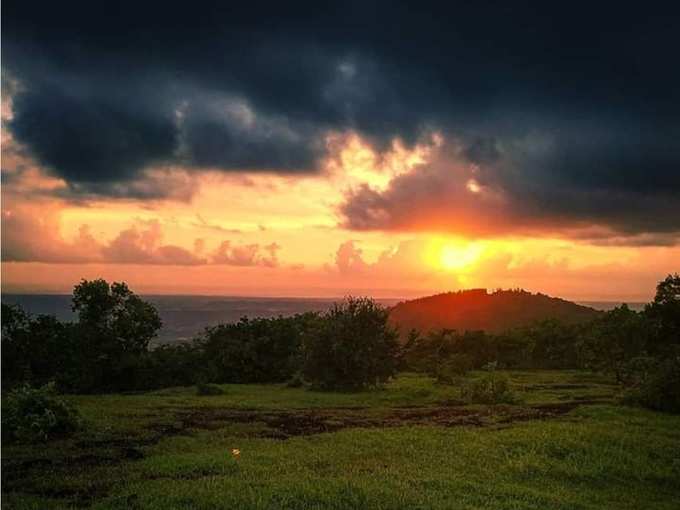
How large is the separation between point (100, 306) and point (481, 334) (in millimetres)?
52106

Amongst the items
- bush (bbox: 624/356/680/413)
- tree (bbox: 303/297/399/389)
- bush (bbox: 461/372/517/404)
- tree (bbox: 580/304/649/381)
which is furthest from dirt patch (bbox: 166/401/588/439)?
tree (bbox: 580/304/649/381)

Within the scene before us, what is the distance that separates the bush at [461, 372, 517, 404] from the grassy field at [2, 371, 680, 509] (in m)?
4.76

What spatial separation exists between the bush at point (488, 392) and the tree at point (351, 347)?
10.6 metres

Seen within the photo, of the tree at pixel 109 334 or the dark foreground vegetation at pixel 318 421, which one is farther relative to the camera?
the tree at pixel 109 334

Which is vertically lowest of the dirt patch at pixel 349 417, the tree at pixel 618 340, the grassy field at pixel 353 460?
the dirt patch at pixel 349 417

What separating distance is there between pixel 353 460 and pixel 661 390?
92.1 feet

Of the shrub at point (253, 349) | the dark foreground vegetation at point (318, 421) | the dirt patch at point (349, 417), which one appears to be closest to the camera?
the dark foreground vegetation at point (318, 421)

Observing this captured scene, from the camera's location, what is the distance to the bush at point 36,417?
2841 cm

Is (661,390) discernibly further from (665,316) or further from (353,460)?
(353,460)

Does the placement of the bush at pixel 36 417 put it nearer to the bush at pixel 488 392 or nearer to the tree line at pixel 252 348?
the bush at pixel 488 392

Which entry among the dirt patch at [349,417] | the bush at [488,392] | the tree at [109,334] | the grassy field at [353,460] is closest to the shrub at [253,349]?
the tree at [109,334]

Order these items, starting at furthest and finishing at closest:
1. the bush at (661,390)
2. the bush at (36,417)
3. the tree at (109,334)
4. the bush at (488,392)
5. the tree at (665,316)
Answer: the tree at (109,334)
the tree at (665,316)
the bush at (488,392)
the bush at (661,390)
the bush at (36,417)

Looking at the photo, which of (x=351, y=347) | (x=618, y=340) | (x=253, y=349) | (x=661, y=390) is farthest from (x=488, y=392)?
(x=253, y=349)

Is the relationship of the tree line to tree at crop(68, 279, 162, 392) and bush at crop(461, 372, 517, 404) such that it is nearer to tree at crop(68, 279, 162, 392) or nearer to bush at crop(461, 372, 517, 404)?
tree at crop(68, 279, 162, 392)
